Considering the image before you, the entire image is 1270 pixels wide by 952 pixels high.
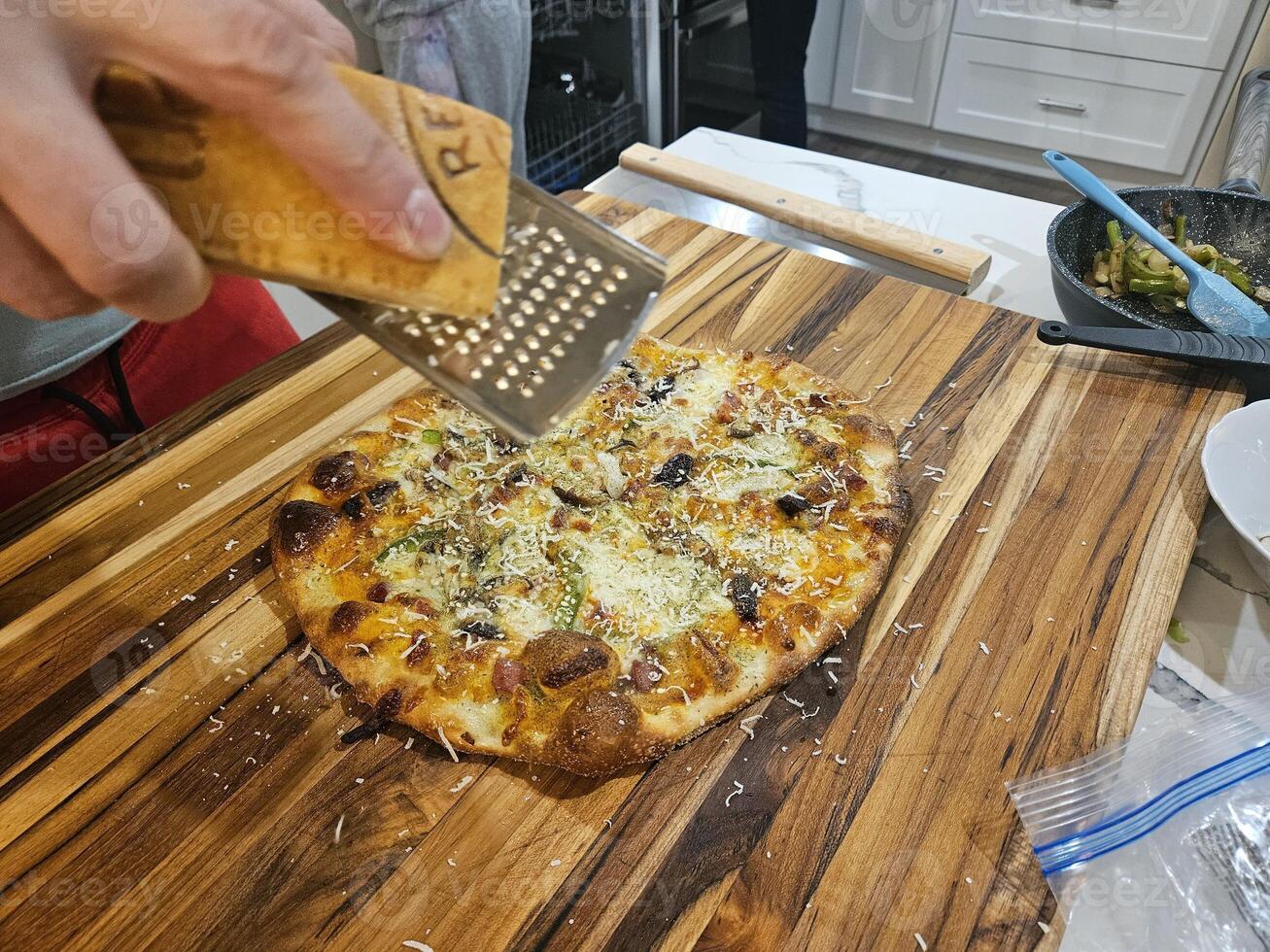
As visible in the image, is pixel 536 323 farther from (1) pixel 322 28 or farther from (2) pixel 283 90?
(1) pixel 322 28

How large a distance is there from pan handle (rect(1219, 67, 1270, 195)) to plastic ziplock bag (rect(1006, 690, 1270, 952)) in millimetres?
2204

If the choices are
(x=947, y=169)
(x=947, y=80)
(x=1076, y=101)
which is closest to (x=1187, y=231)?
(x=1076, y=101)

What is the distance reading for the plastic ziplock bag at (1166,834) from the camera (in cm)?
136

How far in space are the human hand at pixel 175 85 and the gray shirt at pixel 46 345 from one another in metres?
1.28

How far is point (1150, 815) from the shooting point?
1438 millimetres

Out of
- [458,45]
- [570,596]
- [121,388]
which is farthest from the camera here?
[458,45]

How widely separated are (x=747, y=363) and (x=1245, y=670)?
1332 millimetres

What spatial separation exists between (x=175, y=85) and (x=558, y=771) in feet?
4.18

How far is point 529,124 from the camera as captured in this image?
4.55 meters

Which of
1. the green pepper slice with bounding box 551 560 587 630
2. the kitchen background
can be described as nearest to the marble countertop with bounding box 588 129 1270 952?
the green pepper slice with bounding box 551 560 587 630

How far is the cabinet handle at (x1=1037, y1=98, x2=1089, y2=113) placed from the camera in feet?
16.9

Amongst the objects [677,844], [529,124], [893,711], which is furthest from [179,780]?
[529,124]

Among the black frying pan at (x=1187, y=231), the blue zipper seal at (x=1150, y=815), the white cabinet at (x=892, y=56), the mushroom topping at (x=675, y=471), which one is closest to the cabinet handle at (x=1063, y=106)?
the white cabinet at (x=892, y=56)

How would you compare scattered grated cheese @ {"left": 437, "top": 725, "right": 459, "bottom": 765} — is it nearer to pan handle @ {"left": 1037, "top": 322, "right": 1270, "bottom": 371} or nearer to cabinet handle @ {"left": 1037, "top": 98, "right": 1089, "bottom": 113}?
pan handle @ {"left": 1037, "top": 322, "right": 1270, "bottom": 371}
